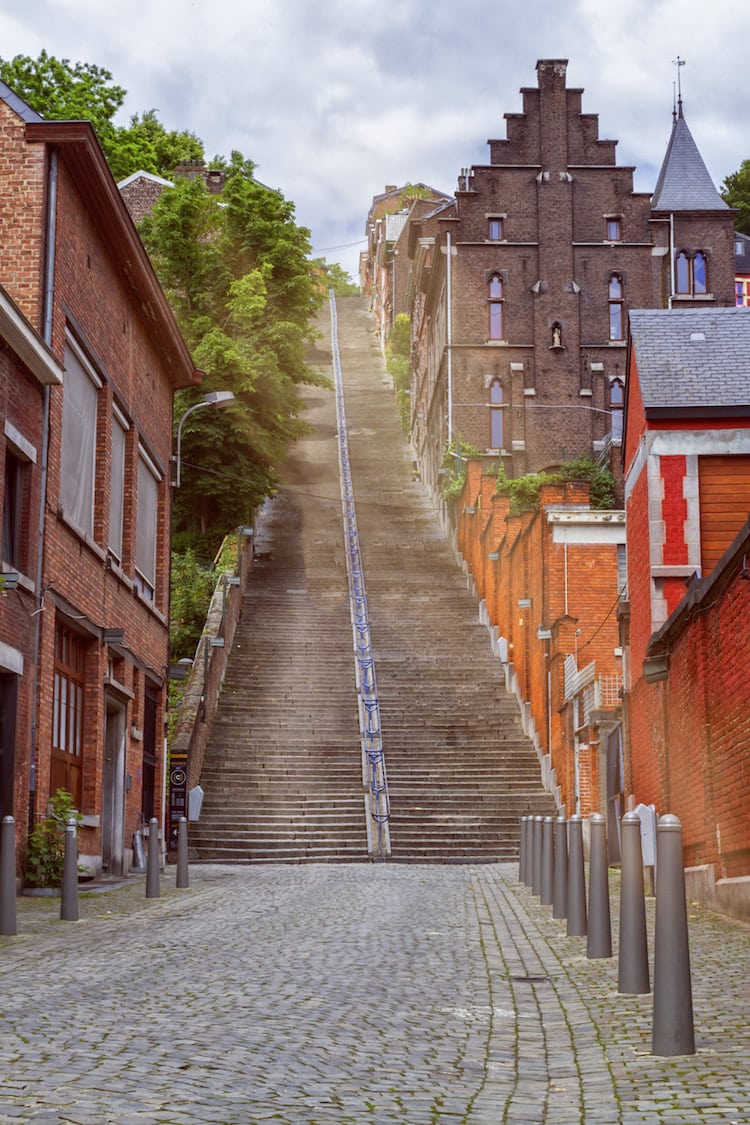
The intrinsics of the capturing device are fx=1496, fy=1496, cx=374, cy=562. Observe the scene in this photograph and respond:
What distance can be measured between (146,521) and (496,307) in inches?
1184

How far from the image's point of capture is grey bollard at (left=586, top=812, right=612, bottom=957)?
9.43 meters

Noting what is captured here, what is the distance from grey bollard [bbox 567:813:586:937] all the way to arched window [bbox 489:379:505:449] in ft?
138

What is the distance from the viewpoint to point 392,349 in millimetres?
90000

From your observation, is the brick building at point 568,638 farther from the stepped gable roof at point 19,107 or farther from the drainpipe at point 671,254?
the drainpipe at point 671,254

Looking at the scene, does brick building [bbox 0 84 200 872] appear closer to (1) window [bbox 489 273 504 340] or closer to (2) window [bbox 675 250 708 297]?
(1) window [bbox 489 273 504 340]

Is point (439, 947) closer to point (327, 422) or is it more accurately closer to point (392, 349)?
point (327, 422)

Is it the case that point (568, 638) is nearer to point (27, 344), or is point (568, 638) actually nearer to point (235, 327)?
point (27, 344)

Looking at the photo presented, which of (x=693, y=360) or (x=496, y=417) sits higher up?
(x=496, y=417)

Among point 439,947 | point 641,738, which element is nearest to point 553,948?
point 439,947

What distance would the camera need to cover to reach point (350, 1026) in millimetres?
7160

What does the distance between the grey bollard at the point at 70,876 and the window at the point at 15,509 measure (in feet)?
15.1

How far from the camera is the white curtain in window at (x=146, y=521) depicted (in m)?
25.0

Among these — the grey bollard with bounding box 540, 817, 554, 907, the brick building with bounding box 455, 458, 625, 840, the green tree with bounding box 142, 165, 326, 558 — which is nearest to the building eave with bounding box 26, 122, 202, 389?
the brick building with bounding box 455, 458, 625, 840

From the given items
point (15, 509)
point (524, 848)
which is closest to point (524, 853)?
point (524, 848)
